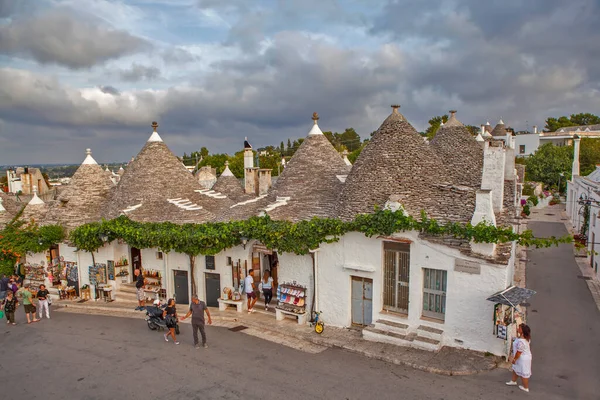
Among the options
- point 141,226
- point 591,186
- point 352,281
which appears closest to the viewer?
point 352,281

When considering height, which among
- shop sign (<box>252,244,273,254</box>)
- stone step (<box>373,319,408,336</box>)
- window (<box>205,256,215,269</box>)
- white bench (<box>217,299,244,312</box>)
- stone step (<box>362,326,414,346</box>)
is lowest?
white bench (<box>217,299,244,312</box>)

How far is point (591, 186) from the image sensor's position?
77.6 ft

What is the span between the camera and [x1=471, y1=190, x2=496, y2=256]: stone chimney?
1041 centimetres

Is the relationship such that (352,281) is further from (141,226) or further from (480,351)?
(141,226)

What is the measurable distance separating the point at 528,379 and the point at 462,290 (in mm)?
2443

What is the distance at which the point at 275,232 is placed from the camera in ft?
43.5

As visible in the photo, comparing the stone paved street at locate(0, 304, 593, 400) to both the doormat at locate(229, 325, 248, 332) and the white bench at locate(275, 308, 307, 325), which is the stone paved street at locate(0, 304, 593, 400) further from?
the white bench at locate(275, 308, 307, 325)

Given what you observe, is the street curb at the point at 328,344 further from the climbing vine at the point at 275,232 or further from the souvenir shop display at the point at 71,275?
the climbing vine at the point at 275,232

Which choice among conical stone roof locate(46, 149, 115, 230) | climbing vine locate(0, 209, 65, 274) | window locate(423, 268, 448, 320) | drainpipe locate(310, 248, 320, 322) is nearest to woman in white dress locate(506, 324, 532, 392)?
window locate(423, 268, 448, 320)

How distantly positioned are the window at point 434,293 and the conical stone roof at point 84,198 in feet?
46.8

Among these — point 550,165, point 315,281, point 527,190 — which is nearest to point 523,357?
point 315,281

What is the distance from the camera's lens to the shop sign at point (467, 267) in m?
10.7

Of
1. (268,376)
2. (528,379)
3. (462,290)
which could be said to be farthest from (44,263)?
(528,379)

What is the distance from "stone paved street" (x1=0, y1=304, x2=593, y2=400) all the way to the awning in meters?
1.63
